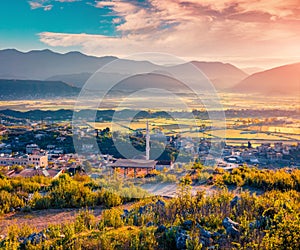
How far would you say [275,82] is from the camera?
20359mm

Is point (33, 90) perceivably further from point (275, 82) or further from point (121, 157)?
point (121, 157)

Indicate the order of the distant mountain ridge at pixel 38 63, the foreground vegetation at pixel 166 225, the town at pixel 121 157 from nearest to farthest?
the foreground vegetation at pixel 166 225 → the town at pixel 121 157 → the distant mountain ridge at pixel 38 63

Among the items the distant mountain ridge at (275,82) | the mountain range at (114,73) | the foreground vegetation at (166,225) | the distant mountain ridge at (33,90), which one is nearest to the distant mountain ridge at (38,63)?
the mountain range at (114,73)

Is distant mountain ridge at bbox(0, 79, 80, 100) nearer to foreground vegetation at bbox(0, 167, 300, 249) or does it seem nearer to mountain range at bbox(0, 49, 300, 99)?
mountain range at bbox(0, 49, 300, 99)

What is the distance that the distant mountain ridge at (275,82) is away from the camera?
60.1 ft

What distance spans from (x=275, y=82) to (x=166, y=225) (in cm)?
1834

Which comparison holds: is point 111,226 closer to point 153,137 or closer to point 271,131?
point 153,137

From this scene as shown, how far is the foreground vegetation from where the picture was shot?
3.49m

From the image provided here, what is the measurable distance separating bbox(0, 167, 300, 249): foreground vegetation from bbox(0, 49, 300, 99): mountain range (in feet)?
13.0

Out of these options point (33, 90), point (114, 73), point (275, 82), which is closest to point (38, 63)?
point (33, 90)

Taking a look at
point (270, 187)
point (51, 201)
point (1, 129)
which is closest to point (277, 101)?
point (270, 187)

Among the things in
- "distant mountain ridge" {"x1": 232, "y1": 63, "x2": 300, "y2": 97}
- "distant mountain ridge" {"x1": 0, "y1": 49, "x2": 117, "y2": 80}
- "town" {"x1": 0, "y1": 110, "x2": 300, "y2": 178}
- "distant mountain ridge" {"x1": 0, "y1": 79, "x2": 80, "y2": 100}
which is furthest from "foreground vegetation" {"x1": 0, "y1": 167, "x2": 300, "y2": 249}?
"distant mountain ridge" {"x1": 0, "y1": 49, "x2": 117, "y2": 80}

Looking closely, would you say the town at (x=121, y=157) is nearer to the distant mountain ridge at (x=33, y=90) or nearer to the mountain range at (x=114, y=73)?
the mountain range at (x=114, y=73)

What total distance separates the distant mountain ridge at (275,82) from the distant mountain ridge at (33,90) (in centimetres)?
1554
